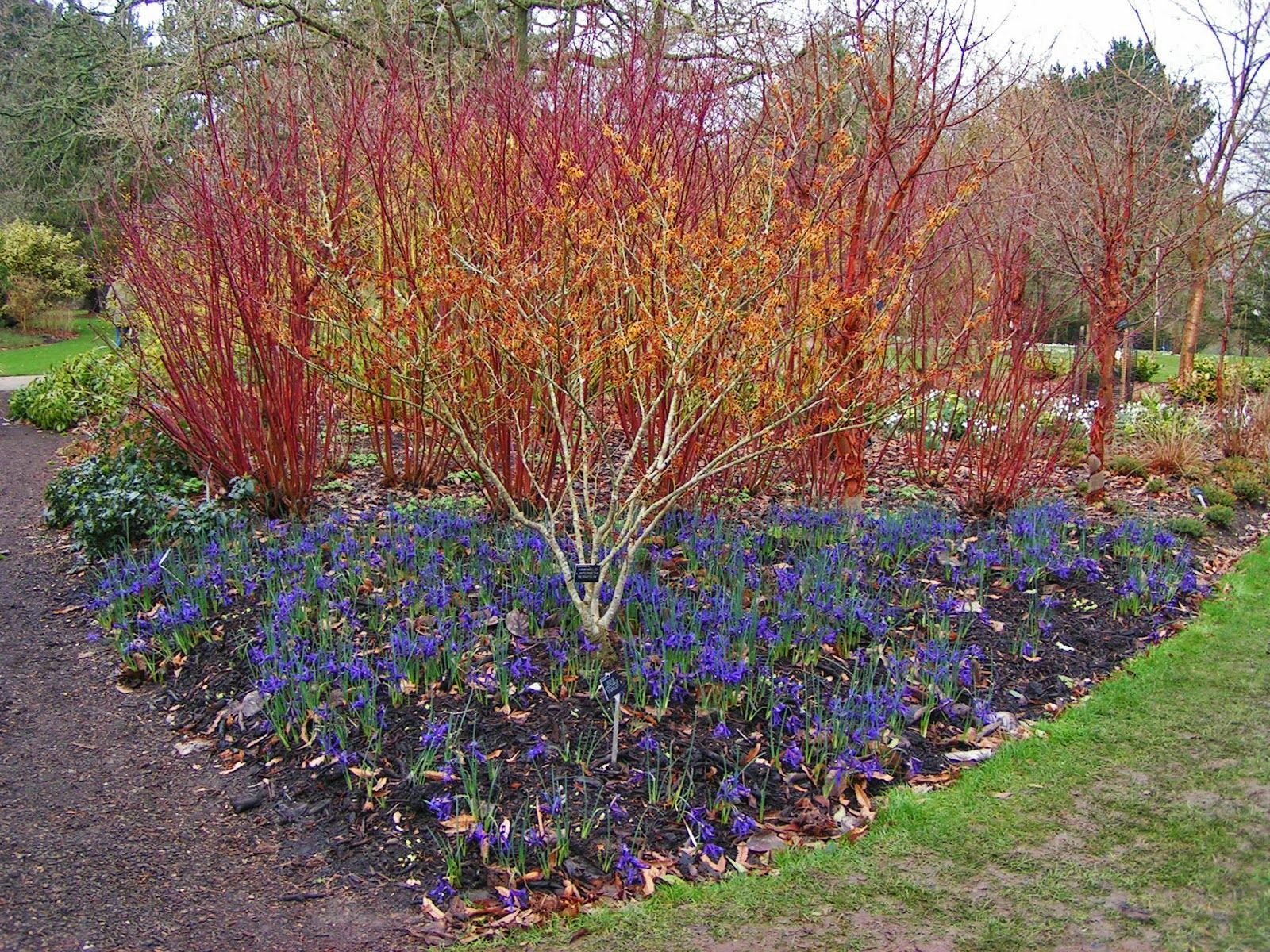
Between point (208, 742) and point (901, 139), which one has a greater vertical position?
point (901, 139)

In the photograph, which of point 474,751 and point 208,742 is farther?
point 208,742

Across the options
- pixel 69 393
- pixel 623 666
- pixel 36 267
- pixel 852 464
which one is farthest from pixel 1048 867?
pixel 36 267

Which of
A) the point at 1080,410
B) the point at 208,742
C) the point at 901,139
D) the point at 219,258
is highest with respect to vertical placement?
the point at 901,139

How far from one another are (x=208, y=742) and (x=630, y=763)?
62.6 inches

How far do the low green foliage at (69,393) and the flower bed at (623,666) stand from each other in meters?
5.23

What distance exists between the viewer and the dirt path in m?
2.54

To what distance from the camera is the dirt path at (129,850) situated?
254 cm

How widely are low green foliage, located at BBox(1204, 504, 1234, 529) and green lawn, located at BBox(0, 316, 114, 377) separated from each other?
14.8 m

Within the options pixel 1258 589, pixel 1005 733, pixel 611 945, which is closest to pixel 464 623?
pixel 611 945

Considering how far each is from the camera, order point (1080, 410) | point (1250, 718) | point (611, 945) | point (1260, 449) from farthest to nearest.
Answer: point (1080, 410)
point (1260, 449)
point (1250, 718)
point (611, 945)

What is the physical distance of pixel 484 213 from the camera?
5.26 meters

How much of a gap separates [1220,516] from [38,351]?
20.6 meters

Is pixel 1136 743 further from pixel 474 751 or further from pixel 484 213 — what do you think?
pixel 484 213

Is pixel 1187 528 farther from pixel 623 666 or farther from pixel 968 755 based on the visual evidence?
pixel 623 666
